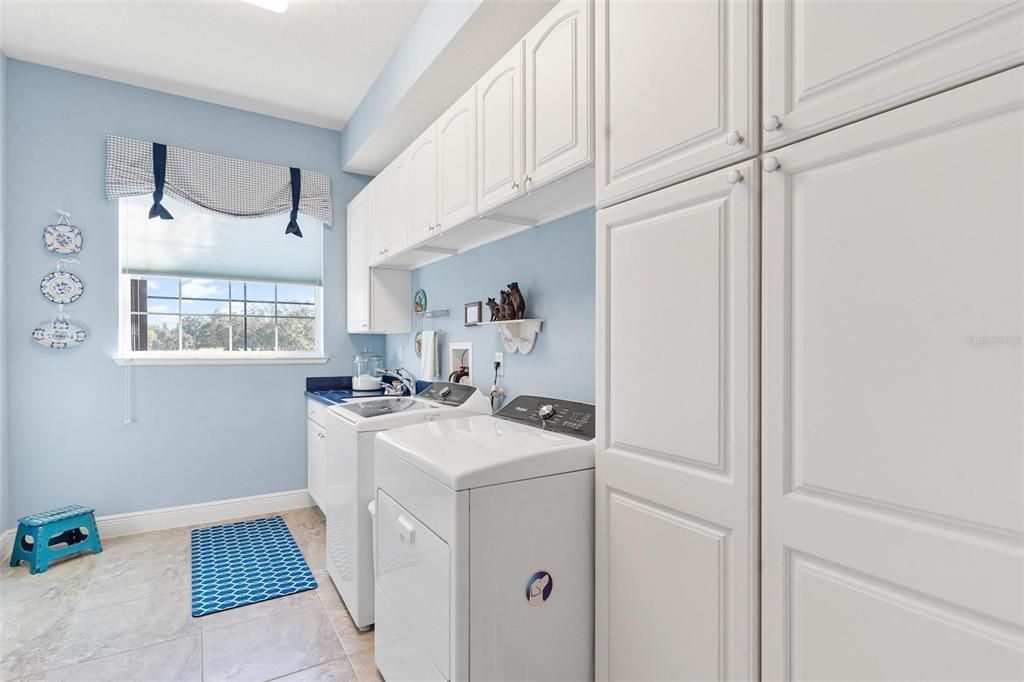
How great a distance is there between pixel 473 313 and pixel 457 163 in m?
0.81

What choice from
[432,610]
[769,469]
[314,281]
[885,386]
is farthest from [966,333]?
[314,281]

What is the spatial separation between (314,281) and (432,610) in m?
3.04

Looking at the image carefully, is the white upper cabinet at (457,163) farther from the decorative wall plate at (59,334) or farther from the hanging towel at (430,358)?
the decorative wall plate at (59,334)

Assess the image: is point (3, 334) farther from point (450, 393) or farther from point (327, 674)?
point (327, 674)

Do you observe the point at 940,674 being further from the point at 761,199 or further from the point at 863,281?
the point at 761,199

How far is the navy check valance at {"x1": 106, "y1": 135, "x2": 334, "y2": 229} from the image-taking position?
10.3ft

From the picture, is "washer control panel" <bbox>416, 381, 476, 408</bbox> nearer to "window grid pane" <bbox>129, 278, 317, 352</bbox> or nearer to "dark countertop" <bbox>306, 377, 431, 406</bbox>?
"dark countertop" <bbox>306, 377, 431, 406</bbox>

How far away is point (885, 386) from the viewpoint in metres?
0.82

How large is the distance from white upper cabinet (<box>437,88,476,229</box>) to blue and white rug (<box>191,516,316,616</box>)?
1.96m

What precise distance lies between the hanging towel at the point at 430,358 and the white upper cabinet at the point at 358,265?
58cm

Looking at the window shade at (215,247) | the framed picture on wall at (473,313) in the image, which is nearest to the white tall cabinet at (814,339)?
the framed picture on wall at (473,313)

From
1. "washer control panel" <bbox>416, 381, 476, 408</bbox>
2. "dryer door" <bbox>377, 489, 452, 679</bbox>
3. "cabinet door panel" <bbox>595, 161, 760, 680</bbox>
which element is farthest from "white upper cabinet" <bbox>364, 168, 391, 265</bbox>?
"cabinet door panel" <bbox>595, 161, 760, 680</bbox>

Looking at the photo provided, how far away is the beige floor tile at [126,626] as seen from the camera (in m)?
2.00

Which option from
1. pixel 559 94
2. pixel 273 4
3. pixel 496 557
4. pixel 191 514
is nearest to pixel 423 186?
pixel 273 4
